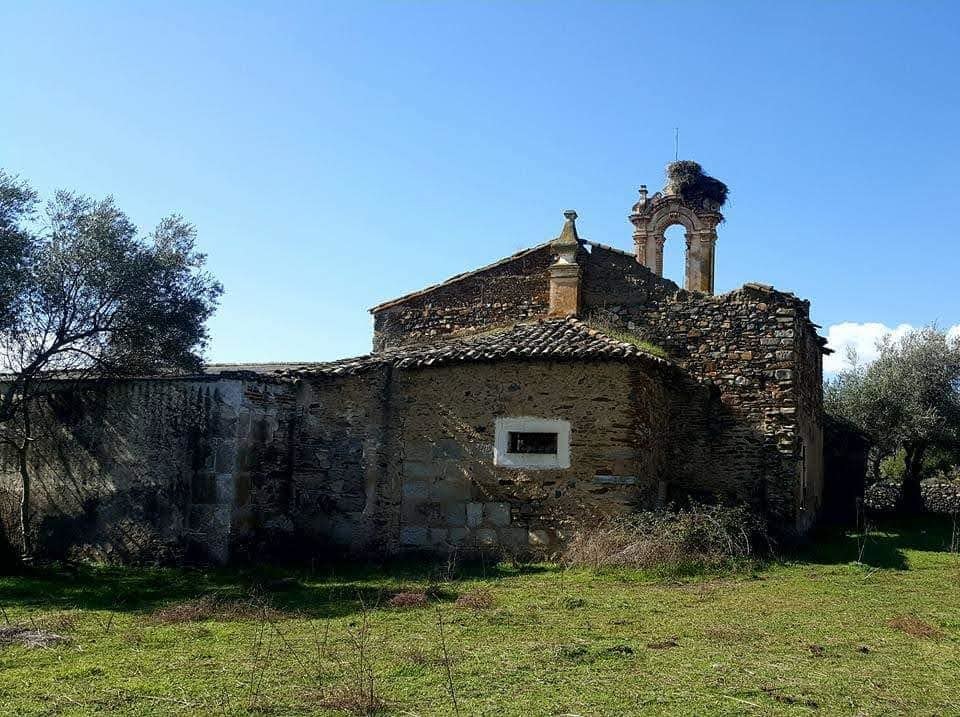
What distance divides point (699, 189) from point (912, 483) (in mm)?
10437

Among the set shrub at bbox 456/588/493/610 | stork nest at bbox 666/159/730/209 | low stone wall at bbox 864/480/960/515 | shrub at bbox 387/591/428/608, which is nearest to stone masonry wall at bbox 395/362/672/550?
shrub at bbox 456/588/493/610

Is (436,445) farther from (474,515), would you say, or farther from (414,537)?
(414,537)

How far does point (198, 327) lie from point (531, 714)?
32.6ft

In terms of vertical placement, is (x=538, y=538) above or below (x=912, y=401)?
below

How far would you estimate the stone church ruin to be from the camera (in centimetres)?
1398

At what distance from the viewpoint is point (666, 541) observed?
1292 centimetres

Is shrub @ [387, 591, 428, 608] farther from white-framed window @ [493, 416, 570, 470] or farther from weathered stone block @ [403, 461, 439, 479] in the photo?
weathered stone block @ [403, 461, 439, 479]

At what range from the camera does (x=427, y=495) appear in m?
14.6

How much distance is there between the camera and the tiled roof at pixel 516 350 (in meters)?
14.0

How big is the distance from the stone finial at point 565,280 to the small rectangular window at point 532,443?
13.9 feet

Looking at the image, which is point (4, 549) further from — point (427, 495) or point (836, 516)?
point (836, 516)

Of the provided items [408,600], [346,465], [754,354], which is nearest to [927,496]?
[754,354]

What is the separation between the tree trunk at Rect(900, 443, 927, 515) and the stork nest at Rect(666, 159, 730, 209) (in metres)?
9.62

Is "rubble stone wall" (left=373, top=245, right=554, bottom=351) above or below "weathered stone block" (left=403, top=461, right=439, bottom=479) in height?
above
